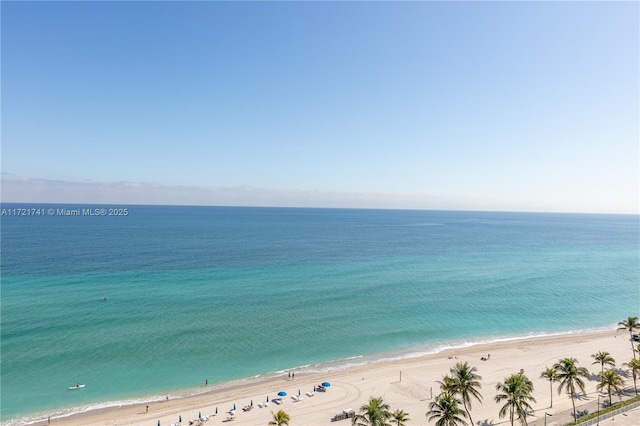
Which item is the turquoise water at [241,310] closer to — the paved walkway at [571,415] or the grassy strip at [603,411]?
the paved walkway at [571,415]

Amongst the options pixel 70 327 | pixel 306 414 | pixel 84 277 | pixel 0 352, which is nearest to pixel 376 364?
pixel 306 414

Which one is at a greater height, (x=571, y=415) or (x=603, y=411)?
(x=603, y=411)

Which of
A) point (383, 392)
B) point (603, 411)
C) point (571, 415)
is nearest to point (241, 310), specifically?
point (383, 392)

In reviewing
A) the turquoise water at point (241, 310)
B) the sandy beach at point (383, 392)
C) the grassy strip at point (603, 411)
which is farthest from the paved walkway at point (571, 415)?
the turquoise water at point (241, 310)

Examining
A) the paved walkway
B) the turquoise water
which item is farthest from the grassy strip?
the turquoise water

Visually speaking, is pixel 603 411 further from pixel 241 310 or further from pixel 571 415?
pixel 241 310
